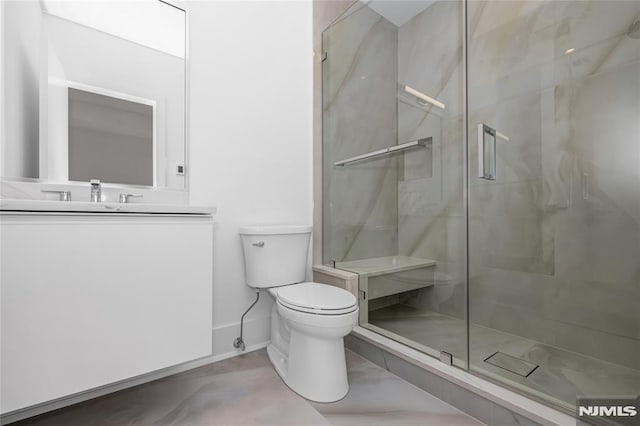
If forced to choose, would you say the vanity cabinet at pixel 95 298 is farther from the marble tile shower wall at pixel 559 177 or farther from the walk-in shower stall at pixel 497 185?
the marble tile shower wall at pixel 559 177

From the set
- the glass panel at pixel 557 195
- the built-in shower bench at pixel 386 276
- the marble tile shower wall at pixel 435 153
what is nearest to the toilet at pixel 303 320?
the built-in shower bench at pixel 386 276

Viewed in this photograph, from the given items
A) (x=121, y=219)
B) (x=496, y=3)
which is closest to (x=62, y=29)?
(x=121, y=219)

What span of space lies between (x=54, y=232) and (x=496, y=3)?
232cm

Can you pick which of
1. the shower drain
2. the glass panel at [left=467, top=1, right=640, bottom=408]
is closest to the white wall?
the glass panel at [left=467, top=1, right=640, bottom=408]

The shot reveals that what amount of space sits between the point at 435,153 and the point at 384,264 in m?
0.76

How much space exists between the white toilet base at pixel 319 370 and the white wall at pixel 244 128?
53 cm

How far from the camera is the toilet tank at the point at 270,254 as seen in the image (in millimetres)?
1593

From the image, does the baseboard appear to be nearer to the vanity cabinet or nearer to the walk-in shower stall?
the vanity cabinet

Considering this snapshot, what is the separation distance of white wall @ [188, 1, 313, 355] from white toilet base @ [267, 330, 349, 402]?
0.53 meters

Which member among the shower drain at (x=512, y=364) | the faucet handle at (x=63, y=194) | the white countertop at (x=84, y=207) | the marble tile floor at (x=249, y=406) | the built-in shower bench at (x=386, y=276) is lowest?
the marble tile floor at (x=249, y=406)

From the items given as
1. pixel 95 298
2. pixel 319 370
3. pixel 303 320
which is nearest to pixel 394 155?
pixel 303 320

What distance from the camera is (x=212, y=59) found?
5.34 feet

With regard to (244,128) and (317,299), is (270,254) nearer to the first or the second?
(317,299)

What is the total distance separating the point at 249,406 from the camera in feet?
4.00
